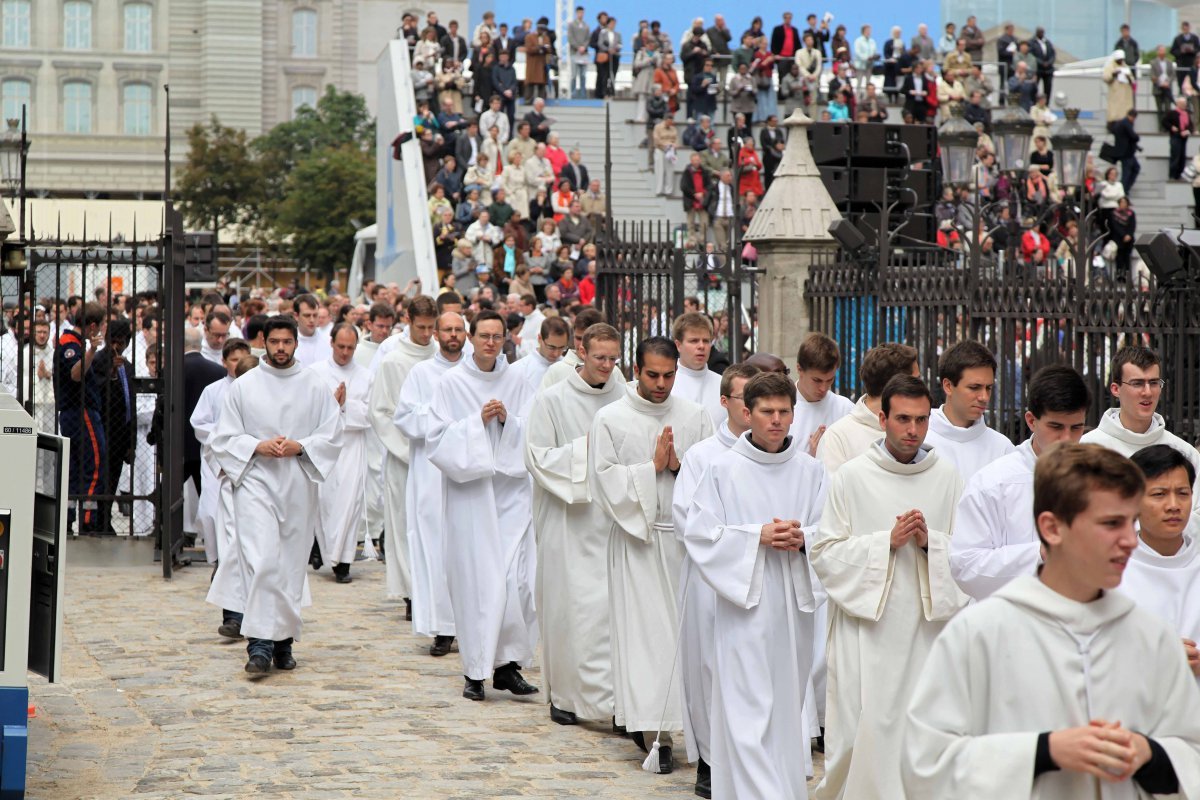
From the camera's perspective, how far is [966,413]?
305 inches

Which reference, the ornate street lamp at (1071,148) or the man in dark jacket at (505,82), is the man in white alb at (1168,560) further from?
the man in dark jacket at (505,82)

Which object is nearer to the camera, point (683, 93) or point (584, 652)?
point (584, 652)

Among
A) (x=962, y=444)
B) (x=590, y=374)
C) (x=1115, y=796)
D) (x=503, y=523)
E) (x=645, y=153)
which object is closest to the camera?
(x=1115, y=796)

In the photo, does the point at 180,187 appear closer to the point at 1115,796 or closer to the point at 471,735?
the point at 471,735

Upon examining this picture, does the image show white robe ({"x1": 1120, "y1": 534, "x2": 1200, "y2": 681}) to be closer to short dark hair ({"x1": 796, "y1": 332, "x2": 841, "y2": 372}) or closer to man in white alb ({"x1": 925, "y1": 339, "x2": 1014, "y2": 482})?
man in white alb ({"x1": 925, "y1": 339, "x2": 1014, "y2": 482})

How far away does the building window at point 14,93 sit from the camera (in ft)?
261

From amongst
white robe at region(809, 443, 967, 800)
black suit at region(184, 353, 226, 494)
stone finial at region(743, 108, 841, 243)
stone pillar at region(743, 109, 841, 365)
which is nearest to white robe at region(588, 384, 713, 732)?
white robe at region(809, 443, 967, 800)

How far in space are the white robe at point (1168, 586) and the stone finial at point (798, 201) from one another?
1082cm

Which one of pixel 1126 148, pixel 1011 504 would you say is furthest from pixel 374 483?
pixel 1126 148

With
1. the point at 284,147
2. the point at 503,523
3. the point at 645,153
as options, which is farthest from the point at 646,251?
the point at 284,147

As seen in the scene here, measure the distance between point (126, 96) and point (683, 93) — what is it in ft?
177

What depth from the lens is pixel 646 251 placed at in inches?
586

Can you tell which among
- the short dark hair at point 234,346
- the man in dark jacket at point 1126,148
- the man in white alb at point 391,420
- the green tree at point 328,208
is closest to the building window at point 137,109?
the green tree at point 328,208

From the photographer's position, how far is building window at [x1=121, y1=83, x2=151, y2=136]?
8156cm
